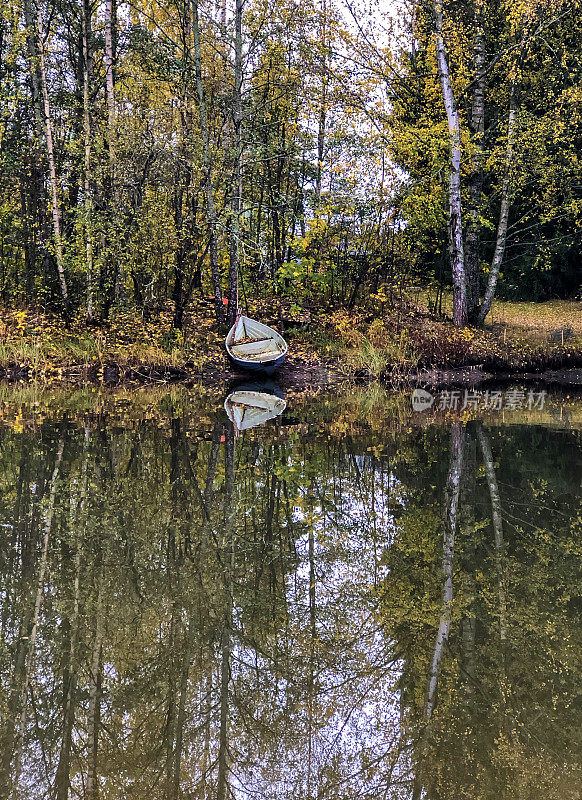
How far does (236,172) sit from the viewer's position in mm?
15461

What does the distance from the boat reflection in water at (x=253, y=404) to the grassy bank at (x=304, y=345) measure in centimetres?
91

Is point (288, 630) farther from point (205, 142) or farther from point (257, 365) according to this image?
point (205, 142)

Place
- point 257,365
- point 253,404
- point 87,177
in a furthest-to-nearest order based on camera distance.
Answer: point 87,177
point 257,365
point 253,404

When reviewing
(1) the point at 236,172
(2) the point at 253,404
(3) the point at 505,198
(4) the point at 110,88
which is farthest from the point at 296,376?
(4) the point at 110,88

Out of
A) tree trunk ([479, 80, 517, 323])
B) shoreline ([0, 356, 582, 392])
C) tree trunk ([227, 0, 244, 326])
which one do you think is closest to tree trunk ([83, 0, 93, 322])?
shoreline ([0, 356, 582, 392])

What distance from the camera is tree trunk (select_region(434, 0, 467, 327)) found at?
14812 mm

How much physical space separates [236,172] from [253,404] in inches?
260

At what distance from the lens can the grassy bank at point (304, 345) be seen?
1365 cm

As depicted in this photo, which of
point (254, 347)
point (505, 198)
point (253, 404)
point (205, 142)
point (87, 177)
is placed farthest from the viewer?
point (505, 198)

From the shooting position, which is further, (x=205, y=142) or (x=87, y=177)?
(x=205, y=142)

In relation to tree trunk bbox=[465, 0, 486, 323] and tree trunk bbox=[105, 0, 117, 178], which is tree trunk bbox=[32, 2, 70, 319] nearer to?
tree trunk bbox=[105, 0, 117, 178]

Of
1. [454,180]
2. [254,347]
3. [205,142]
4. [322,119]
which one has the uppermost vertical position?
[322,119]

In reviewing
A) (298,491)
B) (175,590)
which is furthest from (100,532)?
(298,491)

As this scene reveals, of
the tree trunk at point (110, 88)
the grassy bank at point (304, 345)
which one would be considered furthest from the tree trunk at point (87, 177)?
the grassy bank at point (304, 345)
